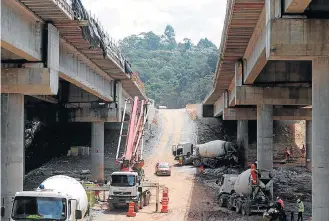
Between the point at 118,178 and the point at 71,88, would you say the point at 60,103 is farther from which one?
the point at 118,178

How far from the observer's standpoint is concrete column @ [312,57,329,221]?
19.4 m

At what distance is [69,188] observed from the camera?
21938 millimetres

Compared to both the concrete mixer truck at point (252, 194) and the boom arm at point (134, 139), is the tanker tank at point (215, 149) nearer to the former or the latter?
the boom arm at point (134, 139)

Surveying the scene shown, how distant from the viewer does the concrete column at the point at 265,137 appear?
1540 inches

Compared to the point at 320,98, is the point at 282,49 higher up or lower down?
higher up

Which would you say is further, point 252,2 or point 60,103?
point 60,103

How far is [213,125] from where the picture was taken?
83312 mm

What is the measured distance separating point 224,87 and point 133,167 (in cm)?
1571

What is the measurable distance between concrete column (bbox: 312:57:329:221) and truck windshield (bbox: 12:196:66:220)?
27.7 ft

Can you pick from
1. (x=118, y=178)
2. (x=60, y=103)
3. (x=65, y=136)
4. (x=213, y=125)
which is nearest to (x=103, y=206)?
(x=118, y=178)

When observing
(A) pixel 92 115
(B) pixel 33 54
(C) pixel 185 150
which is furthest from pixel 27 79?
(C) pixel 185 150

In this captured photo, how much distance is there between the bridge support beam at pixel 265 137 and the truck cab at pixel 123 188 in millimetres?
10735

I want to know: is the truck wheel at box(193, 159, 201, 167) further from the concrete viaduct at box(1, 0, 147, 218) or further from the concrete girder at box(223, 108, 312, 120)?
the concrete viaduct at box(1, 0, 147, 218)

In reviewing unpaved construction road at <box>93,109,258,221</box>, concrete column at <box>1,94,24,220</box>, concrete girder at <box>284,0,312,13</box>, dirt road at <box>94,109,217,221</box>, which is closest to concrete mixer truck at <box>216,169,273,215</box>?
unpaved construction road at <box>93,109,258,221</box>
